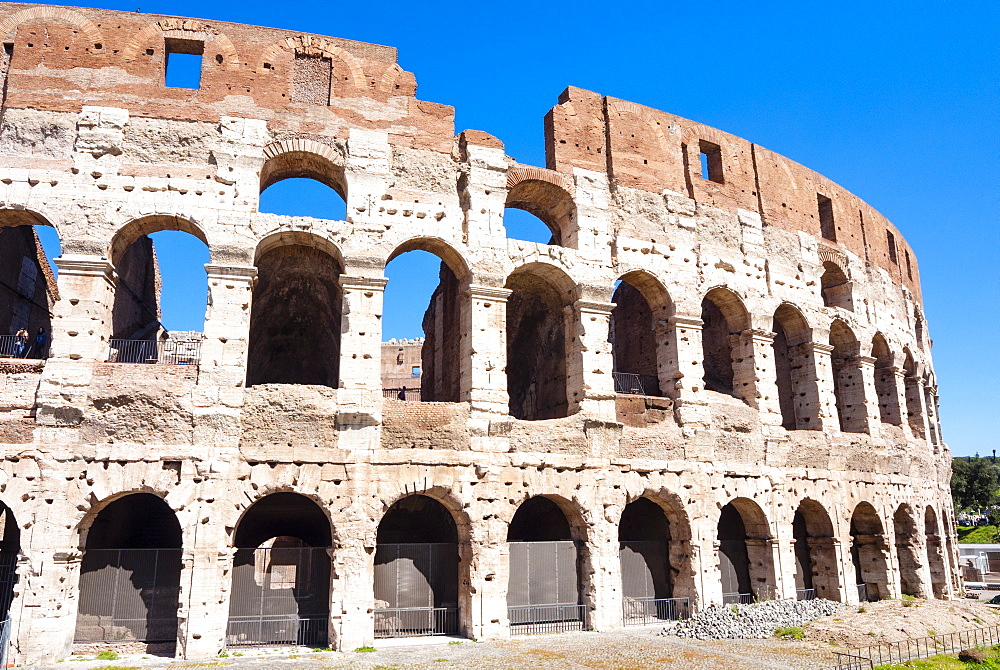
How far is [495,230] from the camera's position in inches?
560

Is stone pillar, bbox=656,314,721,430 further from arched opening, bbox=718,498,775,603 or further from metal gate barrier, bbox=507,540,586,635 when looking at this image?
metal gate barrier, bbox=507,540,586,635

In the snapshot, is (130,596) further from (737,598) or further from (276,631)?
(737,598)

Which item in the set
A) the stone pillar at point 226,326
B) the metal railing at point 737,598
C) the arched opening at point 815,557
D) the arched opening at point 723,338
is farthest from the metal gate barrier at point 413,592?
the arched opening at point 815,557

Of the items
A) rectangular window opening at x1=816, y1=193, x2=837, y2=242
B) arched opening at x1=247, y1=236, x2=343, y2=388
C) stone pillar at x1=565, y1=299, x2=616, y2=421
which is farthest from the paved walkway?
rectangular window opening at x1=816, y1=193, x2=837, y2=242

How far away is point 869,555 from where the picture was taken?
59.0 feet

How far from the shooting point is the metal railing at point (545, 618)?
12945mm

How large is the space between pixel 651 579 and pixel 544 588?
258 cm

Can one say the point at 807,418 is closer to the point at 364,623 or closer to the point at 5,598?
the point at 364,623

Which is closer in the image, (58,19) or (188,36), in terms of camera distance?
(58,19)

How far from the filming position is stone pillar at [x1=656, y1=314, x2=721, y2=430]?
15.0m

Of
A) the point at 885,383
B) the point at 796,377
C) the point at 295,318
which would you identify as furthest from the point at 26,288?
the point at 885,383

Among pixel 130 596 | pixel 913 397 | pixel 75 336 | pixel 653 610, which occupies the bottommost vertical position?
pixel 653 610

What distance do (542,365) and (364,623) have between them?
7.68 m

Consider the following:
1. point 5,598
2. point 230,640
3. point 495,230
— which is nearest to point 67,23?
point 495,230
